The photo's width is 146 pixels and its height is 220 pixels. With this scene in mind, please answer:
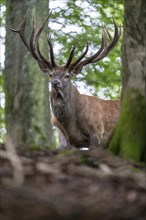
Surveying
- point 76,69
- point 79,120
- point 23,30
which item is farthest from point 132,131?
point 79,120

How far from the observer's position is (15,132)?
1087 centimetres

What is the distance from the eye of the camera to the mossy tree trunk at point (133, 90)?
684 cm

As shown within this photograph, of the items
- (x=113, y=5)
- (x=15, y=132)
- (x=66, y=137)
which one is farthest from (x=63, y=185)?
(x=113, y=5)

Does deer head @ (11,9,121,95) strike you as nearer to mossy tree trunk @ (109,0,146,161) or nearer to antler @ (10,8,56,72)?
antler @ (10,8,56,72)

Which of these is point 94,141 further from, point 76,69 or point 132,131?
point 132,131

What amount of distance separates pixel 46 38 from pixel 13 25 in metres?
0.70

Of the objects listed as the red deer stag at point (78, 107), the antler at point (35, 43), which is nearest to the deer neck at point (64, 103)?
the red deer stag at point (78, 107)

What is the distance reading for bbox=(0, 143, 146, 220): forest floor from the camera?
187 inches

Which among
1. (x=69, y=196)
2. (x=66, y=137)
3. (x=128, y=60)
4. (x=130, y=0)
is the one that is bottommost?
(x=66, y=137)

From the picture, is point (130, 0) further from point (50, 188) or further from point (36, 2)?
point (36, 2)

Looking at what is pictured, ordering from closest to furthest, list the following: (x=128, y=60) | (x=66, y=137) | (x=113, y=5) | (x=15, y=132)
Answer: (x=128, y=60), (x=15, y=132), (x=66, y=137), (x=113, y=5)

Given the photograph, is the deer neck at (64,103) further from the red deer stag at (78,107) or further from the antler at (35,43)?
the antler at (35,43)

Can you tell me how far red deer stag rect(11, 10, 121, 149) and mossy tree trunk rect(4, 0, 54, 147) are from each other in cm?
81

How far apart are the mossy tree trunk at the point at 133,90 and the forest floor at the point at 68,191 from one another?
937 mm
